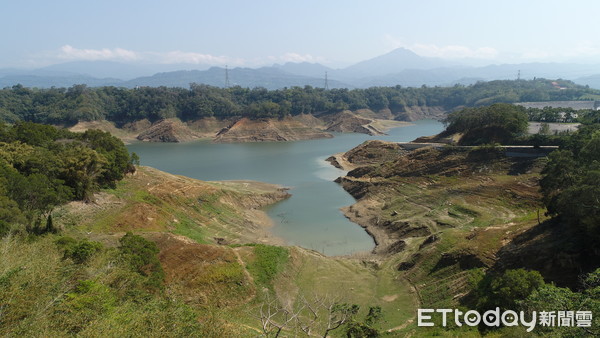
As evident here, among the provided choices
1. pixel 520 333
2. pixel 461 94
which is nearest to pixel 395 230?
pixel 520 333

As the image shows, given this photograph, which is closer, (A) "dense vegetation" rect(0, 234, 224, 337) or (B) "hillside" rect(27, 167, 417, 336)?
(A) "dense vegetation" rect(0, 234, 224, 337)

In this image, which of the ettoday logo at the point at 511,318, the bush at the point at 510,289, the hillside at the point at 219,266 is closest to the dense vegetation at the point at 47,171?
the hillside at the point at 219,266

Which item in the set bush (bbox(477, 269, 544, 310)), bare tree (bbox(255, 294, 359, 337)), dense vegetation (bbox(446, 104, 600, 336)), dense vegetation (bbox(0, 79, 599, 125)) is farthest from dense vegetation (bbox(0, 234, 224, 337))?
dense vegetation (bbox(0, 79, 599, 125))

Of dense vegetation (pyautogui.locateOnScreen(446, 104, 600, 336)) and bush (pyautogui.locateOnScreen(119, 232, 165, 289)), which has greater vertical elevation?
dense vegetation (pyautogui.locateOnScreen(446, 104, 600, 336))

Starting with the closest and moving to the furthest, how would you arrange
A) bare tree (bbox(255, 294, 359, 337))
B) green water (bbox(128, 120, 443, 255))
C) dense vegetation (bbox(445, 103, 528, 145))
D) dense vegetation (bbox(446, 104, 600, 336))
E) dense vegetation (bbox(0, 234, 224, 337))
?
1. dense vegetation (bbox(0, 234, 224, 337))
2. dense vegetation (bbox(446, 104, 600, 336))
3. bare tree (bbox(255, 294, 359, 337))
4. green water (bbox(128, 120, 443, 255))
5. dense vegetation (bbox(445, 103, 528, 145))

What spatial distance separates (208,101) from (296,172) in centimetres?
7029

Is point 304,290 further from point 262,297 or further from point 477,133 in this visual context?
point 477,133

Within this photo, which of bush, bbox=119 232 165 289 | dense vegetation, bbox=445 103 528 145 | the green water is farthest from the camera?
dense vegetation, bbox=445 103 528 145

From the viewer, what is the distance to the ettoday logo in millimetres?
10830

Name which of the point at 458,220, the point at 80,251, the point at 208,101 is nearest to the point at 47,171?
the point at 80,251

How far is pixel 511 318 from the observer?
50.3 ft

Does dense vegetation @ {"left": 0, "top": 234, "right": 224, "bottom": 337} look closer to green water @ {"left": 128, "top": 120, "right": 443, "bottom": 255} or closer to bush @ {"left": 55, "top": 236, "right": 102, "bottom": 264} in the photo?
bush @ {"left": 55, "top": 236, "right": 102, "bottom": 264}

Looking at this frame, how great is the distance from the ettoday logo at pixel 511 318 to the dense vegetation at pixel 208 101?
9726cm

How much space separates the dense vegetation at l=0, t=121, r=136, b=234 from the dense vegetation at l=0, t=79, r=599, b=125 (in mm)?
65982
